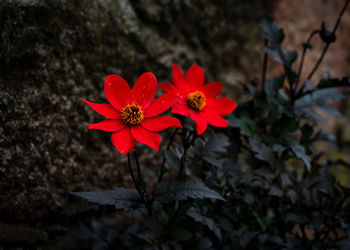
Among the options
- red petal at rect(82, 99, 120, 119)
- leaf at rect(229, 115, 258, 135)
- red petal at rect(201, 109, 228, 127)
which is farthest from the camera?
leaf at rect(229, 115, 258, 135)

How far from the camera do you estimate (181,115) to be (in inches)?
45.1

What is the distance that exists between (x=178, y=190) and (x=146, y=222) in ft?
0.62

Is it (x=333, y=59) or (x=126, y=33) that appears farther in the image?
(x=333, y=59)

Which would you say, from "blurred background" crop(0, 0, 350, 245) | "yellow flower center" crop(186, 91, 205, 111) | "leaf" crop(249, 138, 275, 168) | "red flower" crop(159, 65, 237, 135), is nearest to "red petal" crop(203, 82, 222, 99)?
"red flower" crop(159, 65, 237, 135)

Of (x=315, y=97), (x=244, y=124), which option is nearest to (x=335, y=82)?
(x=315, y=97)

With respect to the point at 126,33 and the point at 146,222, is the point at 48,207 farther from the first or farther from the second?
the point at 126,33

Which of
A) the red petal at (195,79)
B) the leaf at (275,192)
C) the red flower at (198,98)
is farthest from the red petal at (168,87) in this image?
the leaf at (275,192)

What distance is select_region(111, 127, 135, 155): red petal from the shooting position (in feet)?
3.07

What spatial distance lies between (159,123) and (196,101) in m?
0.26

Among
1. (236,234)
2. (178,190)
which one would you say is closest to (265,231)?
(236,234)

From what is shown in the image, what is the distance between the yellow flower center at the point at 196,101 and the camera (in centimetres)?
125

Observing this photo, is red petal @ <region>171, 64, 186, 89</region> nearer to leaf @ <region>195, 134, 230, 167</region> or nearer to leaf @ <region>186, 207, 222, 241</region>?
leaf @ <region>195, 134, 230, 167</region>

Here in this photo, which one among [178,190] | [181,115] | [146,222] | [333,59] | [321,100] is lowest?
[146,222]

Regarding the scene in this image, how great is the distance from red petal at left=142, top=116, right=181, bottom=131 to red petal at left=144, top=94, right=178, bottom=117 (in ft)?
0.08
